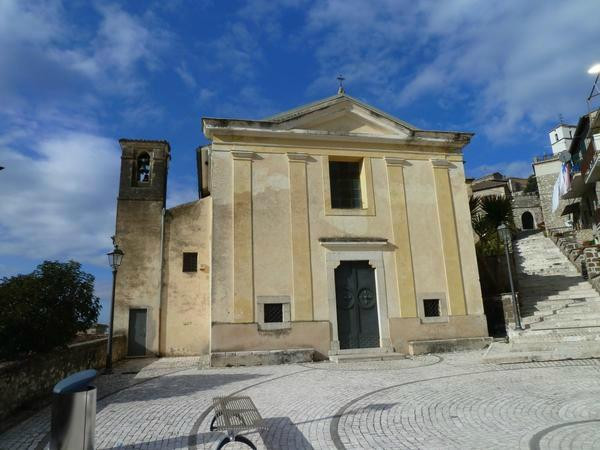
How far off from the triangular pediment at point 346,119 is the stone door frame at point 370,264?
3.95 meters

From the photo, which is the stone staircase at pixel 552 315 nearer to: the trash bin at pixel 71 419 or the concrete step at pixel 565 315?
the concrete step at pixel 565 315

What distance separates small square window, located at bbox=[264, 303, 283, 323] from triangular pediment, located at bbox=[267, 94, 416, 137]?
19.0 feet

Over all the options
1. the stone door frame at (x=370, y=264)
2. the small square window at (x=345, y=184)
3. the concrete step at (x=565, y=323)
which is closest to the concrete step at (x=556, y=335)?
the concrete step at (x=565, y=323)

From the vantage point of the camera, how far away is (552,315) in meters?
13.0

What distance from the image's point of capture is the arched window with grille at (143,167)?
16031 mm

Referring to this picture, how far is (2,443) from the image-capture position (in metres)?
5.20

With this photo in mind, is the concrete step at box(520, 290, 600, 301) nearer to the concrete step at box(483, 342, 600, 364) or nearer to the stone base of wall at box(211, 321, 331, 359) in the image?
the concrete step at box(483, 342, 600, 364)

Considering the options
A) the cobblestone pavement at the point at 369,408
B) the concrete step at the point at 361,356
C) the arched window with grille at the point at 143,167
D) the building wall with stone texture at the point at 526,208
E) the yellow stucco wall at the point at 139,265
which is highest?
the building wall with stone texture at the point at 526,208

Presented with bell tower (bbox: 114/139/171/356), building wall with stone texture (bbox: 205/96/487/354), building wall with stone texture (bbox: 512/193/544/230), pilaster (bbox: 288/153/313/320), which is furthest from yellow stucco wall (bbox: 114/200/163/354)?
building wall with stone texture (bbox: 512/193/544/230)

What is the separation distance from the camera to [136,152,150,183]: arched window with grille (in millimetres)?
16031

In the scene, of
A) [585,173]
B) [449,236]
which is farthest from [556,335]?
[585,173]

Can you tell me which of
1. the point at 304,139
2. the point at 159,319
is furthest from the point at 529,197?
the point at 159,319

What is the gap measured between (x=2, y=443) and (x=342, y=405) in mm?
4561

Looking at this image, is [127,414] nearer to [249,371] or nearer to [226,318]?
[249,371]
